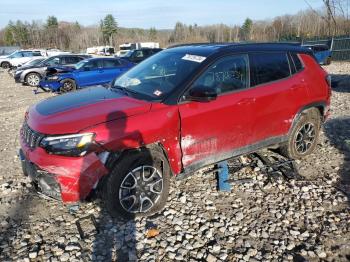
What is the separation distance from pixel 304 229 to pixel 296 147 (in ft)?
6.07

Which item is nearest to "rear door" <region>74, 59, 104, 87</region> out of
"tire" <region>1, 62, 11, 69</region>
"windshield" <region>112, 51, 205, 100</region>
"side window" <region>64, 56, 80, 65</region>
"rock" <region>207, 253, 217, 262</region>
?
"side window" <region>64, 56, 80, 65</region>

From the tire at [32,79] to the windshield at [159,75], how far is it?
13321 millimetres

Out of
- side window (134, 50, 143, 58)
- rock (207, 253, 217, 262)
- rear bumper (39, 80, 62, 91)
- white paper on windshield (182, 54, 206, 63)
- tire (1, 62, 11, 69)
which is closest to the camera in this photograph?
rock (207, 253, 217, 262)

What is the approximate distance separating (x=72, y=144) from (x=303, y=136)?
3608mm

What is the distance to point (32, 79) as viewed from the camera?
54.3 ft

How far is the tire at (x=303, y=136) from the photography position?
16.5ft

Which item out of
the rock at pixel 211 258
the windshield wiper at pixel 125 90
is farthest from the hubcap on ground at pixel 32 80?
the rock at pixel 211 258

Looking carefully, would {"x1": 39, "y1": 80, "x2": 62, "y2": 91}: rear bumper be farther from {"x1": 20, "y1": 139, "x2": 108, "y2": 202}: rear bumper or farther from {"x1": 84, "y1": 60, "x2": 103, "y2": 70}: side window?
{"x1": 20, "y1": 139, "x2": 108, "y2": 202}: rear bumper

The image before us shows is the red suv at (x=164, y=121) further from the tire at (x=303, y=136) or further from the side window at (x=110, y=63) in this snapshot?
the side window at (x=110, y=63)

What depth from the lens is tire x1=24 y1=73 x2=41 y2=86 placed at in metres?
16.4

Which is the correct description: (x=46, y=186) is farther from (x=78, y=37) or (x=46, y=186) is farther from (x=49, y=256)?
(x=78, y=37)

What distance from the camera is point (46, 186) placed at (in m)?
3.42

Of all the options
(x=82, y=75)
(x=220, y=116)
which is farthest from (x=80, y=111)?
(x=82, y=75)

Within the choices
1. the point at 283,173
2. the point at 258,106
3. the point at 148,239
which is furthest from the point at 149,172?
the point at 283,173
